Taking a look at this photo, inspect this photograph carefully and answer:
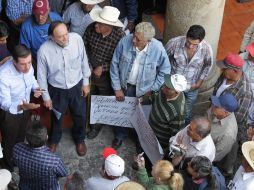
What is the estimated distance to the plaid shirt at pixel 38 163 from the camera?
4.80 metres

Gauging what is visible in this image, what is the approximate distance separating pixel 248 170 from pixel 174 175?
32.9 inches

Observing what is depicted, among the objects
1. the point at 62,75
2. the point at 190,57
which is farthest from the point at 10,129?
the point at 190,57

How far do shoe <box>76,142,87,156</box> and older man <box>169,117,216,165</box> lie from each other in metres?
1.70

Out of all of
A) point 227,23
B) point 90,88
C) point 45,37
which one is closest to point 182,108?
point 90,88

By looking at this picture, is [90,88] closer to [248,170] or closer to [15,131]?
[15,131]

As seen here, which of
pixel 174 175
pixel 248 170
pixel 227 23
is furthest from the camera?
pixel 227 23

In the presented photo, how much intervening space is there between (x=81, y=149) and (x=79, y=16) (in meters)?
1.84

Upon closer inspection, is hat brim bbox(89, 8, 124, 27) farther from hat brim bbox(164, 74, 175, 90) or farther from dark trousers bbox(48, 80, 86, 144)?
hat brim bbox(164, 74, 175, 90)

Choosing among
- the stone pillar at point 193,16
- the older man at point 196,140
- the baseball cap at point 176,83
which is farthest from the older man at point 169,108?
the stone pillar at point 193,16

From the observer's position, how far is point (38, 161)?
4.80 m

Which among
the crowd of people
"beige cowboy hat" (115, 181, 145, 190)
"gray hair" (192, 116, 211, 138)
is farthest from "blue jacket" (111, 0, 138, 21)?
"beige cowboy hat" (115, 181, 145, 190)

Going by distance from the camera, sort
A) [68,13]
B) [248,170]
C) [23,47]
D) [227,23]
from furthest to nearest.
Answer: [227,23] → [68,13] → [23,47] → [248,170]

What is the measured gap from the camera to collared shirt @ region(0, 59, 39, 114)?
541 centimetres

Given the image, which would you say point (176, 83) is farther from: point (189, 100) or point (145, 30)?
point (189, 100)
